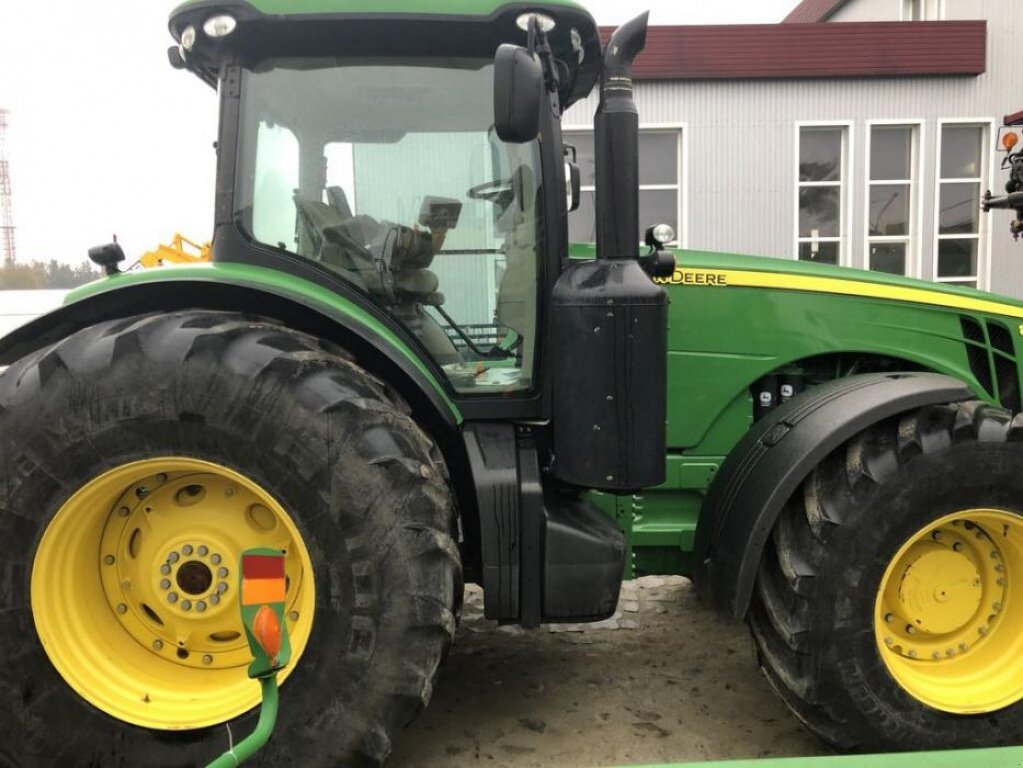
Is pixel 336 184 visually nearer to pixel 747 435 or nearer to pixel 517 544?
pixel 517 544

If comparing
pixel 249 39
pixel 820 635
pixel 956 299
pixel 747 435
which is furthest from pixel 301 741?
pixel 956 299

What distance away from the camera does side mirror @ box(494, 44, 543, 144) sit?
6.50ft

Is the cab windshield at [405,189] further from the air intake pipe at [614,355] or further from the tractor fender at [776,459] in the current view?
the tractor fender at [776,459]

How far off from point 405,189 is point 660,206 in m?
8.23

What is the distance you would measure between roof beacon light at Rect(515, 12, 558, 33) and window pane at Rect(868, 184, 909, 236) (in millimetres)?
9323

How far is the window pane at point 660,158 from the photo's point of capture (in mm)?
10078

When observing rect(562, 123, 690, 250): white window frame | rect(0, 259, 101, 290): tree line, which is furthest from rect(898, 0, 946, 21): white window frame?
rect(0, 259, 101, 290): tree line

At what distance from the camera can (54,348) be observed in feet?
7.02

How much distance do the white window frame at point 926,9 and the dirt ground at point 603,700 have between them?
37.9 feet

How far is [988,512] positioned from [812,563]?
1.88 ft

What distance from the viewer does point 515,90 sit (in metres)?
1.99

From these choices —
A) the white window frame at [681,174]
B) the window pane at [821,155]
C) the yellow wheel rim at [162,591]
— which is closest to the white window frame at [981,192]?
the window pane at [821,155]

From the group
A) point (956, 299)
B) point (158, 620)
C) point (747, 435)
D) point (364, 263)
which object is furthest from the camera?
point (956, 299)

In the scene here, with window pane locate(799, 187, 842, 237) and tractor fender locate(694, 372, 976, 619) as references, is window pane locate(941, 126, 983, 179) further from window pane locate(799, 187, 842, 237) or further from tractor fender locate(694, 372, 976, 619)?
tractor fender locate(694, 372, 976, 619)
